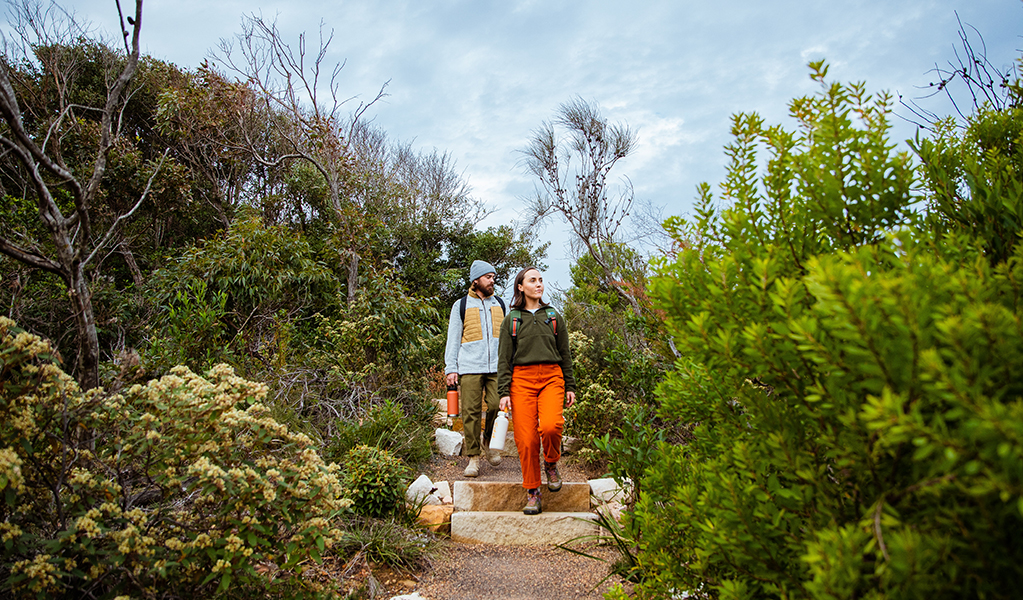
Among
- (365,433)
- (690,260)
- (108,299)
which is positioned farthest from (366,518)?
(108,299)

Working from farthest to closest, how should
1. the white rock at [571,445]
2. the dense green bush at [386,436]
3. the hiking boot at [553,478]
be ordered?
the white rock at [571,445] < the dense green bush at [386,436] < the hiking boot at [553,478]

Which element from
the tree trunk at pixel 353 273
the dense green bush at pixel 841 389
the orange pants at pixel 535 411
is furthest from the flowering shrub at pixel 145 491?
the tree trunk at pixel 353 273

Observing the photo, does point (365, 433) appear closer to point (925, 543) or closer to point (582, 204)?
point (582, 204)

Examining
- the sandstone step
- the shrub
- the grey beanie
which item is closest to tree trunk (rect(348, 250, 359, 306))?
the grey beanie

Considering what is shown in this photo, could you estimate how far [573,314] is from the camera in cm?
886

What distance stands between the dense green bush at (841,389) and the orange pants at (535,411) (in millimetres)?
1747

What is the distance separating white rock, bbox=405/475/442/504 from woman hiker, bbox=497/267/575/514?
81 centimetres

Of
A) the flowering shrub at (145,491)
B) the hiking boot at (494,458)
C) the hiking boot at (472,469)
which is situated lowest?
the hiking boot at (472,469)

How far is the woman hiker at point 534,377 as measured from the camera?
3619 mm

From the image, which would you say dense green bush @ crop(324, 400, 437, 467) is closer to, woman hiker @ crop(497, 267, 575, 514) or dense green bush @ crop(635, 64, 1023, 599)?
woman hiker @ crop(497, 267, 575, 514)

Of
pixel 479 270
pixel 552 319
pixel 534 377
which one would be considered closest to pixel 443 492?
pixel 534 377

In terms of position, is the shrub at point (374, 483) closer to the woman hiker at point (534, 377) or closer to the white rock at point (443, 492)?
the white rock at point (443, 492)

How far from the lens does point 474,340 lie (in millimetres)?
4672

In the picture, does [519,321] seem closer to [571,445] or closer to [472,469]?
[472,469]
